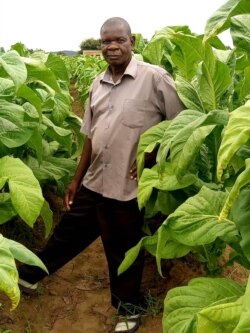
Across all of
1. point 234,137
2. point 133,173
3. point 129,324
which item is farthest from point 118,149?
point 234,137

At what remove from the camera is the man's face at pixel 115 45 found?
111 inches

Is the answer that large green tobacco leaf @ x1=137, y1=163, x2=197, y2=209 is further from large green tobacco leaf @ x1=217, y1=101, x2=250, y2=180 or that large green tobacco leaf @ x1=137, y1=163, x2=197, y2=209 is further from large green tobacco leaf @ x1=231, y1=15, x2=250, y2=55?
large green tobacco leaf @ x1=217, y1=101, x2=250, y2=180

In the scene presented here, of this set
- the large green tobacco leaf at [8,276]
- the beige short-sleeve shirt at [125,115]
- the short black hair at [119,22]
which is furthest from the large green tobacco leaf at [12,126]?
the large green tobacco leaf at [8,276]

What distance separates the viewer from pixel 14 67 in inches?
87.6

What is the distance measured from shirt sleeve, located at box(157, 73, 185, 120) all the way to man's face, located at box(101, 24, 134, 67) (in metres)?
0.24

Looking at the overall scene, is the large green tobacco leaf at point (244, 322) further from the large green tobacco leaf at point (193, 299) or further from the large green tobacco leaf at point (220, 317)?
the large green tobacco leaf at point (193, 299)

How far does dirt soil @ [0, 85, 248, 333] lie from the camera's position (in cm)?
304

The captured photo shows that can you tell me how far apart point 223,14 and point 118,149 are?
4.57 feet

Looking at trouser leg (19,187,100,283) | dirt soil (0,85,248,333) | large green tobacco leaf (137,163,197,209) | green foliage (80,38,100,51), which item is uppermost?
large green tobacco leaf (137,163,197,209)

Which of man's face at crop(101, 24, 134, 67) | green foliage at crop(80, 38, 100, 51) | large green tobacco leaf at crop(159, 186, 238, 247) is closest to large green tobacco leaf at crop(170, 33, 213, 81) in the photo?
man's face at crop(101, 24, 134, 67)

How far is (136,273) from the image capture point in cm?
300

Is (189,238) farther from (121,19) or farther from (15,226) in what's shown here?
(15,226)

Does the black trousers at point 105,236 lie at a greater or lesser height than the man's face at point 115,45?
lesser

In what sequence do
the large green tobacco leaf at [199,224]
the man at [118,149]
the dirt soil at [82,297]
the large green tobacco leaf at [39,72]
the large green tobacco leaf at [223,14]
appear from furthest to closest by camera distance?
the dirt soil at [82,297] < the man at [118,149] < the large green tobacco leaf at [39,72] < the large green tobacco leaf at [199,224] < the large green tobacco leaf at [223,14]
